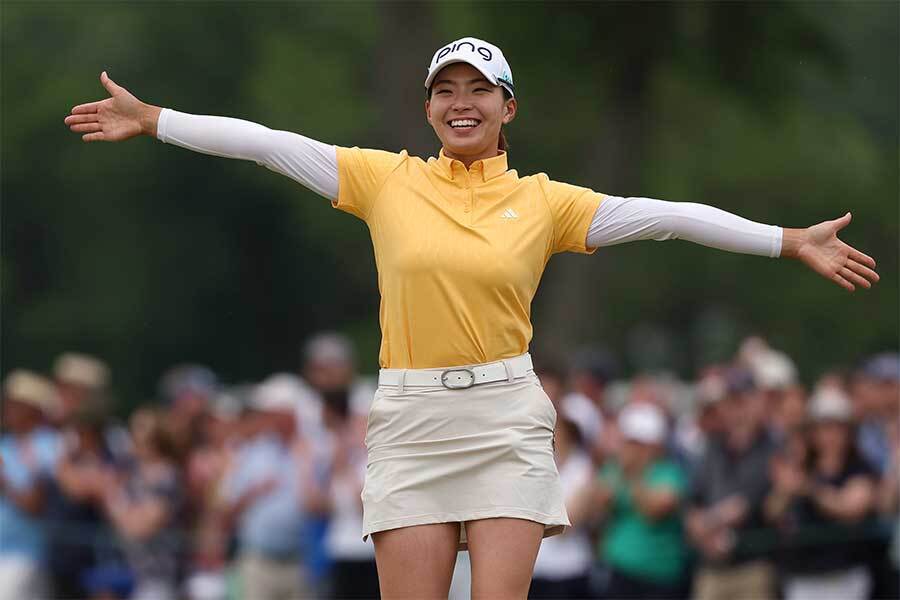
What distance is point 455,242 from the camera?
6.62 meters

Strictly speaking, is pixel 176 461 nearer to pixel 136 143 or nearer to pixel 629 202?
pixel 629 202

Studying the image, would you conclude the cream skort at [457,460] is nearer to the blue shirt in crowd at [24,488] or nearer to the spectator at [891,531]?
the spectator at [891,531]

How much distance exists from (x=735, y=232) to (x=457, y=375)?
1210mm

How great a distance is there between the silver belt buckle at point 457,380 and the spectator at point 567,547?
5.69m

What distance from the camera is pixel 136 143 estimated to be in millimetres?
27688

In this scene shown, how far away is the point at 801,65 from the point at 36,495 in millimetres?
11770

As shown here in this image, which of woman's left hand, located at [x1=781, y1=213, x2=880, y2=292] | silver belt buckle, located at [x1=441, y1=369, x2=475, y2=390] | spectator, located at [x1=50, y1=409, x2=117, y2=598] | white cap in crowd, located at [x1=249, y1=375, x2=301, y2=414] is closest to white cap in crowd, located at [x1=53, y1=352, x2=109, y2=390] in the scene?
spectator, located at [x1=50, y1=409, x2=117, y2=598]

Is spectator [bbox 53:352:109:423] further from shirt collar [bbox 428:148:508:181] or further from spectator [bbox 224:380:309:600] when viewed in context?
shirt collar [bbox 428:148:508:181]

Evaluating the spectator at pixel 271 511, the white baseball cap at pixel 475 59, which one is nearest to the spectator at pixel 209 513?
the spectator at pixel 271 511

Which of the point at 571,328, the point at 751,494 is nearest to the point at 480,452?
the point at 751,494

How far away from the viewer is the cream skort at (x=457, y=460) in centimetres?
662

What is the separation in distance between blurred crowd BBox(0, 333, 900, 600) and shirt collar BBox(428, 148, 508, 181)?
5.54 metres

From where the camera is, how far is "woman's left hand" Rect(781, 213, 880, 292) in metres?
6.82

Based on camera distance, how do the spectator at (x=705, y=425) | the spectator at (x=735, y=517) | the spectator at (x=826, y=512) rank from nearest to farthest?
the spectator at (x=826, y=512) < the spectator at (x=735, y=517) < the spectator at (x=705, y=425)
